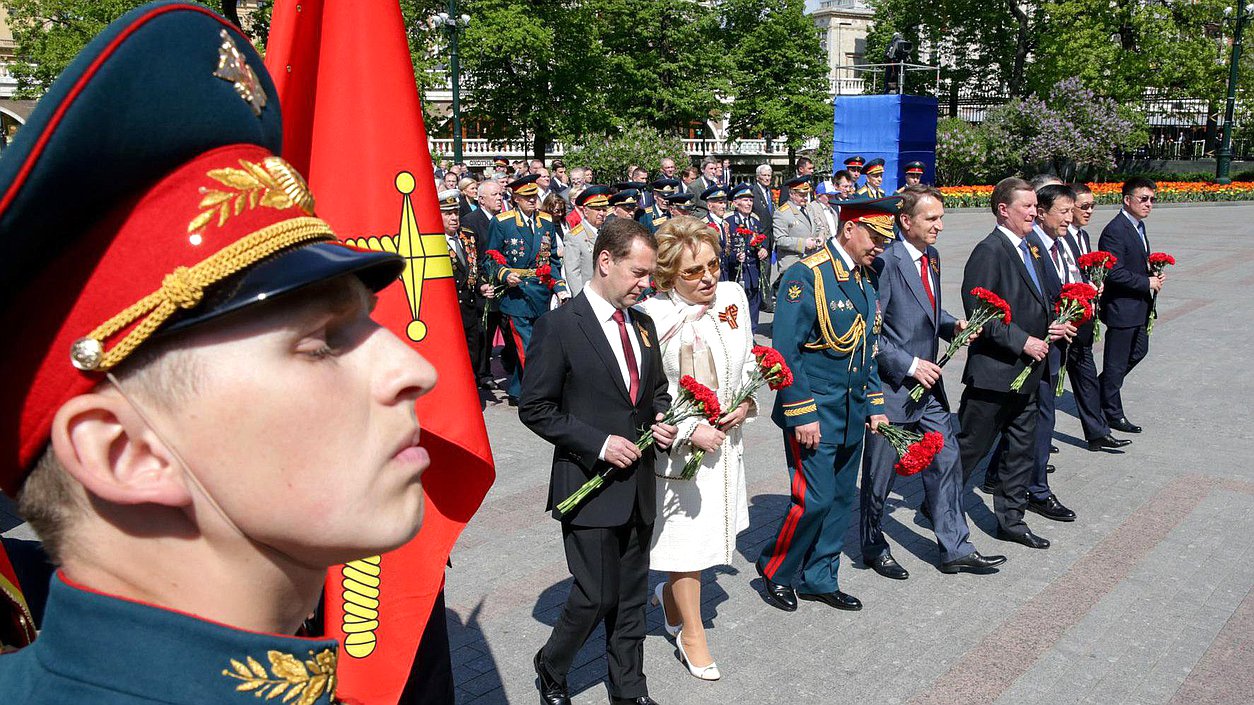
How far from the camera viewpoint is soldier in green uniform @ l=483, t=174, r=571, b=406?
410 inches

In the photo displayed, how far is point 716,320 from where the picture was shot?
5.01m

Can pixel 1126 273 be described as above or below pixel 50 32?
below

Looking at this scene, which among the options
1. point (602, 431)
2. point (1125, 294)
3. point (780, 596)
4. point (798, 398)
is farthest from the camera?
point (1125, 294)

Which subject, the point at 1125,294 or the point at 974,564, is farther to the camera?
the point at 1125,294

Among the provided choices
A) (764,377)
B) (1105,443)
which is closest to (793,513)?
(764,377)

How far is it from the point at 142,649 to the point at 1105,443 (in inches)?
346

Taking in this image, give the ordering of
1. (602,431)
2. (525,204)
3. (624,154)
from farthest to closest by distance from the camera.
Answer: (624,154) → (525,204) → (602,431)

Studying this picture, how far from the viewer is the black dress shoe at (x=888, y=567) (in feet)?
19.7

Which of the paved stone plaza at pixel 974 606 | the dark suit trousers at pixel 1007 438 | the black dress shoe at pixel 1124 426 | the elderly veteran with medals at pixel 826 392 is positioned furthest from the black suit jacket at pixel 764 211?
the elderly veteran with medals at pixel 826 392

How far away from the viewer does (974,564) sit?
19.7ft

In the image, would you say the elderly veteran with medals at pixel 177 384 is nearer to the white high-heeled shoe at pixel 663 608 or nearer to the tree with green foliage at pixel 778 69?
the white high-heeled shoe at pixel 663 608

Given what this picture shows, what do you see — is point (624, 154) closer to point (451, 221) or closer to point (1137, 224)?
point (451, 221)

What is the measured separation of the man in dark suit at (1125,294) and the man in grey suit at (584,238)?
196 inches

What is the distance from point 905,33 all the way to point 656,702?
58.7 m
